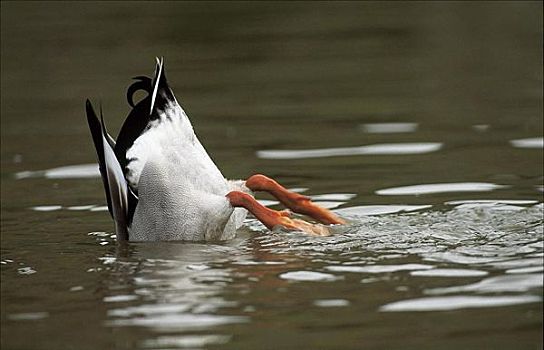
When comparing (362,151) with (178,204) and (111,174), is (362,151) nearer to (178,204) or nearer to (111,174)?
(178,204)

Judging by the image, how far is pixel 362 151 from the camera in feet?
28.3

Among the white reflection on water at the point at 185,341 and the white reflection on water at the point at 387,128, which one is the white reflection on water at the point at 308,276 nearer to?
the white reflection on water at the point at 185,341

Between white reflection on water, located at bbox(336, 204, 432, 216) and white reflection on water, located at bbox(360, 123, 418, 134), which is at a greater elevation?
white reflection on water, located at bbox(360, 123, 418, 134)

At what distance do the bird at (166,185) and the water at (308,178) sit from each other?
4.3 inches

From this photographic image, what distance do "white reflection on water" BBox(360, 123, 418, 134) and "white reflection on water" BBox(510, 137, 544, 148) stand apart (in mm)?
874

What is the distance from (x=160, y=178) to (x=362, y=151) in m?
2.66

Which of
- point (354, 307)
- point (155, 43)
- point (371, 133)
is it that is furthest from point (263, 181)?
point (155, 43)

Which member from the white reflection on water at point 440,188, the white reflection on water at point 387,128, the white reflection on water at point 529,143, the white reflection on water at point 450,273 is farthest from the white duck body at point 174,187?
the white reflection on water at point 387,128

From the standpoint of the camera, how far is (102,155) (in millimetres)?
6277

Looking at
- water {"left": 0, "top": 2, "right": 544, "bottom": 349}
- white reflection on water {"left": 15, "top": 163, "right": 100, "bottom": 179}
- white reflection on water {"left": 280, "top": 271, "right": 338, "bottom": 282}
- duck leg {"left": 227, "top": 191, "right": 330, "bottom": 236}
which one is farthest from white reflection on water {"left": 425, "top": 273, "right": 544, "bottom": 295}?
white reflection on water {"left": 15, "top": 163, "right": 100, "bottom": 179}

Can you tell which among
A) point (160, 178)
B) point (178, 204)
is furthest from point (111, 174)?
point (178, 204)

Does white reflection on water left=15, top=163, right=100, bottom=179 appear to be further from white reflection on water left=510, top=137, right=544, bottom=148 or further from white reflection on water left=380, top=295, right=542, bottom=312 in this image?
white reflection on water left=380, top=295, right=542, bottom=312

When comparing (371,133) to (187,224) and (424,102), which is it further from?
(187,224)

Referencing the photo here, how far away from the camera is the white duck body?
626 centimetres
